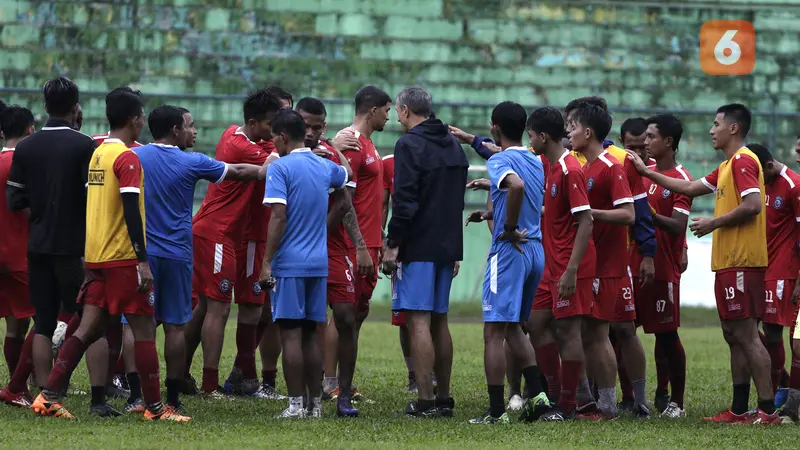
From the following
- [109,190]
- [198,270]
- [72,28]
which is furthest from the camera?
[72,28]

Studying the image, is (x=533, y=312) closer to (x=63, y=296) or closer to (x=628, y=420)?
(x=628, y=420)

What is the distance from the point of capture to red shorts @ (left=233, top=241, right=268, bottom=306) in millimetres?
10586

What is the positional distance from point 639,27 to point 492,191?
1583cm

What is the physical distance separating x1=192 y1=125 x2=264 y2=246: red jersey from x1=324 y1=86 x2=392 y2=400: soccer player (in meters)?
0.79

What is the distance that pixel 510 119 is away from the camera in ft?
30.2

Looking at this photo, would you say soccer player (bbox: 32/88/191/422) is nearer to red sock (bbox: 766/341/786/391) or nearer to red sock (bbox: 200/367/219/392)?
red sock (bbox: 200/367/219/392)

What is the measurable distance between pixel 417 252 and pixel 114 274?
7.11 feet

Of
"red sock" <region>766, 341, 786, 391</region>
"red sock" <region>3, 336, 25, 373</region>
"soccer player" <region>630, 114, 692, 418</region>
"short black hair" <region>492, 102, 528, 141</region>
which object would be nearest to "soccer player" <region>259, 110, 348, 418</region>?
"short black hair" <region>492, 102, 528, 141</region>

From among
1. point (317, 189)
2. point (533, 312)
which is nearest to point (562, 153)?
point (533, 312)

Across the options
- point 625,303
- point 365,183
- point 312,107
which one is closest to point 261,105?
point 312,107

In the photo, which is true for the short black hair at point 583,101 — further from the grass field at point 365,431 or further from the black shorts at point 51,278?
the black shorts at point 51,278

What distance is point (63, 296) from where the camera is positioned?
9102 millimetres

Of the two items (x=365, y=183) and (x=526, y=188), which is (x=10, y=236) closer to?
(x=365, y=183)

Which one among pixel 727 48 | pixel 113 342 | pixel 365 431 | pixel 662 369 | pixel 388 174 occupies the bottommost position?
pixel 365 431
